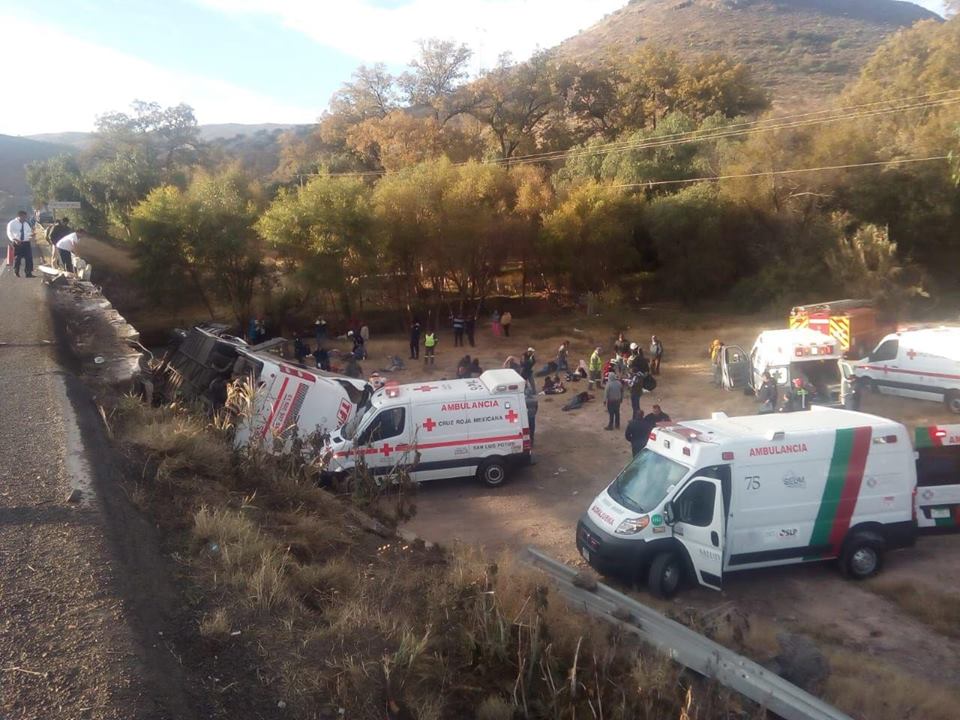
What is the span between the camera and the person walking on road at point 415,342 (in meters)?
25.6

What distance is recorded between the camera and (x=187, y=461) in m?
7.45

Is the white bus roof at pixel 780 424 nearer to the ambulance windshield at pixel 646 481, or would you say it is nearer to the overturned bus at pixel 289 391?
the ambulance windshield at pixel 646 481

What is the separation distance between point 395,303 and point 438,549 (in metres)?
25.0

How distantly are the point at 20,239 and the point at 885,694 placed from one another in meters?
19.8

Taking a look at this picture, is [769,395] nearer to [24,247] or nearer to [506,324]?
[506,324]

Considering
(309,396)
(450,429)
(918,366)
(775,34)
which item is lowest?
(450,429)

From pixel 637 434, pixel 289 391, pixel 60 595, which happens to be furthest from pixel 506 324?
pixel 60 595

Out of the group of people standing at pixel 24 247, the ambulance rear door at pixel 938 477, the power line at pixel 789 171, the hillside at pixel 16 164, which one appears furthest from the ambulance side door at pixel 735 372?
→ the hillside at pixel 16 164

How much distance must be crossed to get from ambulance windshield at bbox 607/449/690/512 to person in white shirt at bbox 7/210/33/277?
15.5 meters

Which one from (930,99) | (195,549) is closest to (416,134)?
(930,99)

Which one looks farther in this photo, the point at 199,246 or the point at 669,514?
the point at 199,246

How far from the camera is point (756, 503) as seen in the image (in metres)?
8.97

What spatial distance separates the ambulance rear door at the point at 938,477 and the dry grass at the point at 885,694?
152 inches

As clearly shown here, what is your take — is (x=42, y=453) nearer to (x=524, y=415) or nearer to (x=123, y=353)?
(x=123, y=353)
